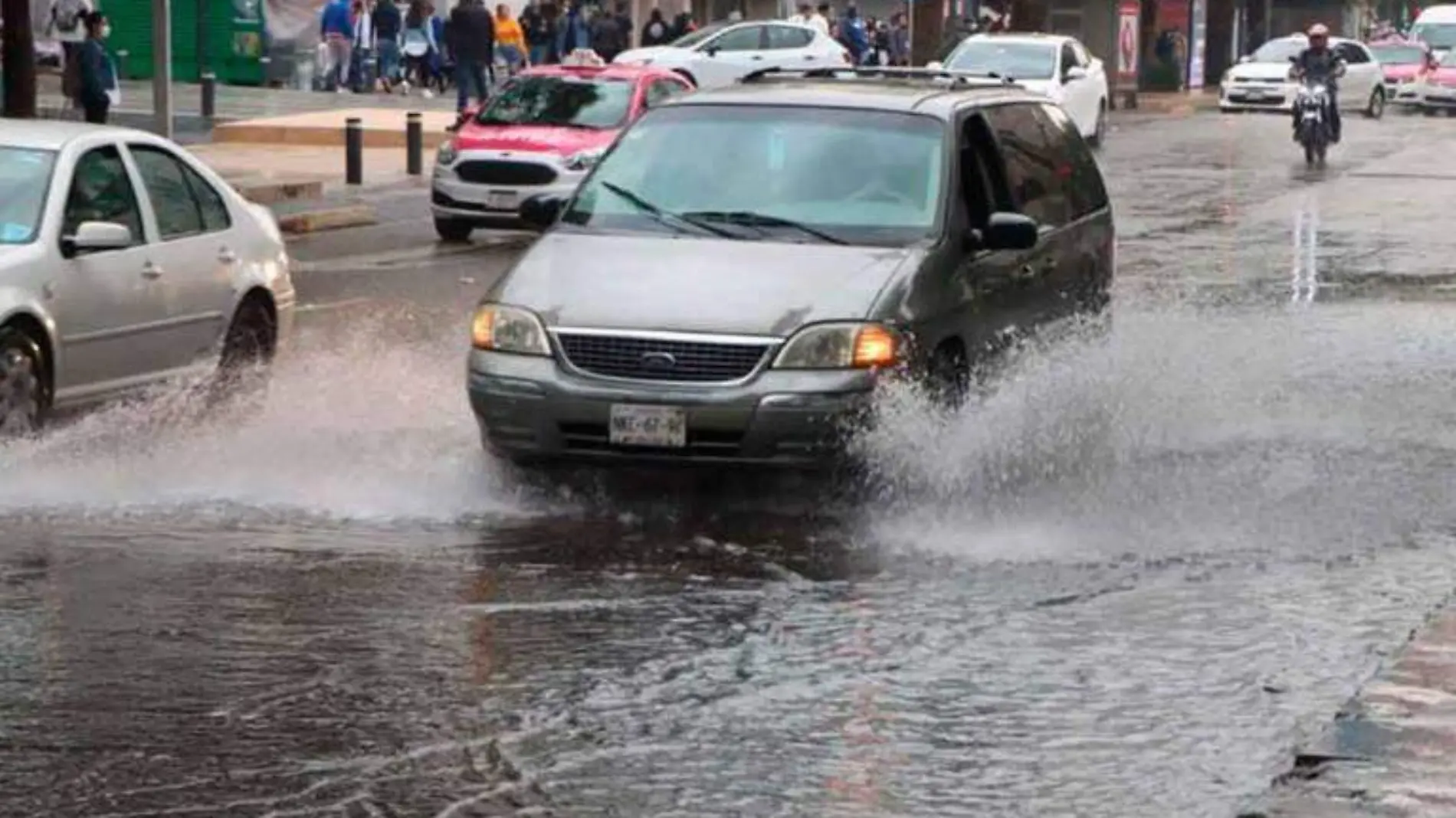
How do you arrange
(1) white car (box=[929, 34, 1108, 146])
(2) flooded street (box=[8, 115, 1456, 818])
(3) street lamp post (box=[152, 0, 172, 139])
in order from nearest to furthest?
1. (2) flooded street (box=[8, 115, 1456, 818])
2. (3) street lamp post (box=[152, 0, 172, 139])
3. (1) white car (box=[929, 34, 1108, 146])

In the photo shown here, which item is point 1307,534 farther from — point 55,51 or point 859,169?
point 55,51

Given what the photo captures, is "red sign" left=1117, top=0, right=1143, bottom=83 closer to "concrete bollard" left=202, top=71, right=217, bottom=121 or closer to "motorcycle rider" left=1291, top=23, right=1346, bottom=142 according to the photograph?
"motorcycle rider" left=1291, top=23, right=1346, bottom=142

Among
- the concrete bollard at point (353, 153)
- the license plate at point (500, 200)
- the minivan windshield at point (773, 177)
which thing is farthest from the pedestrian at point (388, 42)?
the minivan windshield at point (773, 177)

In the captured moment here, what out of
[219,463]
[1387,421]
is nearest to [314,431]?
[219,463]

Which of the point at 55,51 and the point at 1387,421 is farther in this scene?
the point at 55,51

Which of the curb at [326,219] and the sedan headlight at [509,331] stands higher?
the sedan headlight at [509,331]

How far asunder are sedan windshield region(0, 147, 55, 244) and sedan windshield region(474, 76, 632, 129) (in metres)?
13.1

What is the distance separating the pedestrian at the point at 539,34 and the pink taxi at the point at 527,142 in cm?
2218

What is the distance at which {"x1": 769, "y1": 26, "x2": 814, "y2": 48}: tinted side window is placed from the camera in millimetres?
42750

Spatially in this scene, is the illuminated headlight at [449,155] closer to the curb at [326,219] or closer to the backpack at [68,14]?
the curb at [326,219]

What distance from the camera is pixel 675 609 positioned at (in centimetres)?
878

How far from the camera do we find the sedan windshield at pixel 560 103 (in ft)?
82.4

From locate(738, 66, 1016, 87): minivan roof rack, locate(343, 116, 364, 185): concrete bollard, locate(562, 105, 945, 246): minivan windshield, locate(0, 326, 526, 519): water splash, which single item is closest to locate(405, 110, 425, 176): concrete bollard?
locate(343, 116, 364, 185): concrete bollard

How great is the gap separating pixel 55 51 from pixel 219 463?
103 ft
